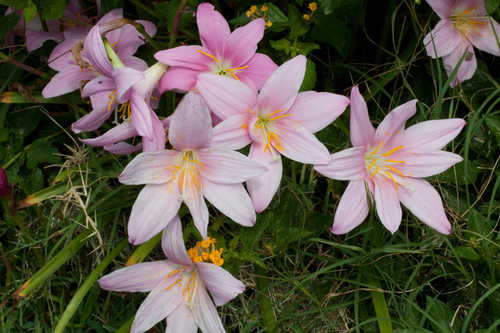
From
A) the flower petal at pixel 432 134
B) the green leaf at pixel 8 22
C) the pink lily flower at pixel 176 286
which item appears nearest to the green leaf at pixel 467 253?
the flower petal at pixel 432 134

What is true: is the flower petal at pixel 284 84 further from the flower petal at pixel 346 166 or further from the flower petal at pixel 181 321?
the flower petal at pixel 181 321

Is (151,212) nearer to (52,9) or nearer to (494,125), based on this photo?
(52,9)

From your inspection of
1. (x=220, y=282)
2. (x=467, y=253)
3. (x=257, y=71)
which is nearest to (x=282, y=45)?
(x=257, y=71)

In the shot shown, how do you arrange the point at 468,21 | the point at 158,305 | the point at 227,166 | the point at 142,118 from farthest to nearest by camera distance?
the point at 468,21 < the point at 158,305 < the point at 227,166 < the point at 142,118

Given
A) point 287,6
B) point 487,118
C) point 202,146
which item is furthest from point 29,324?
point 487,118

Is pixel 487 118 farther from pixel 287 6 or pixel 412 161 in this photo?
pixel 287 6
